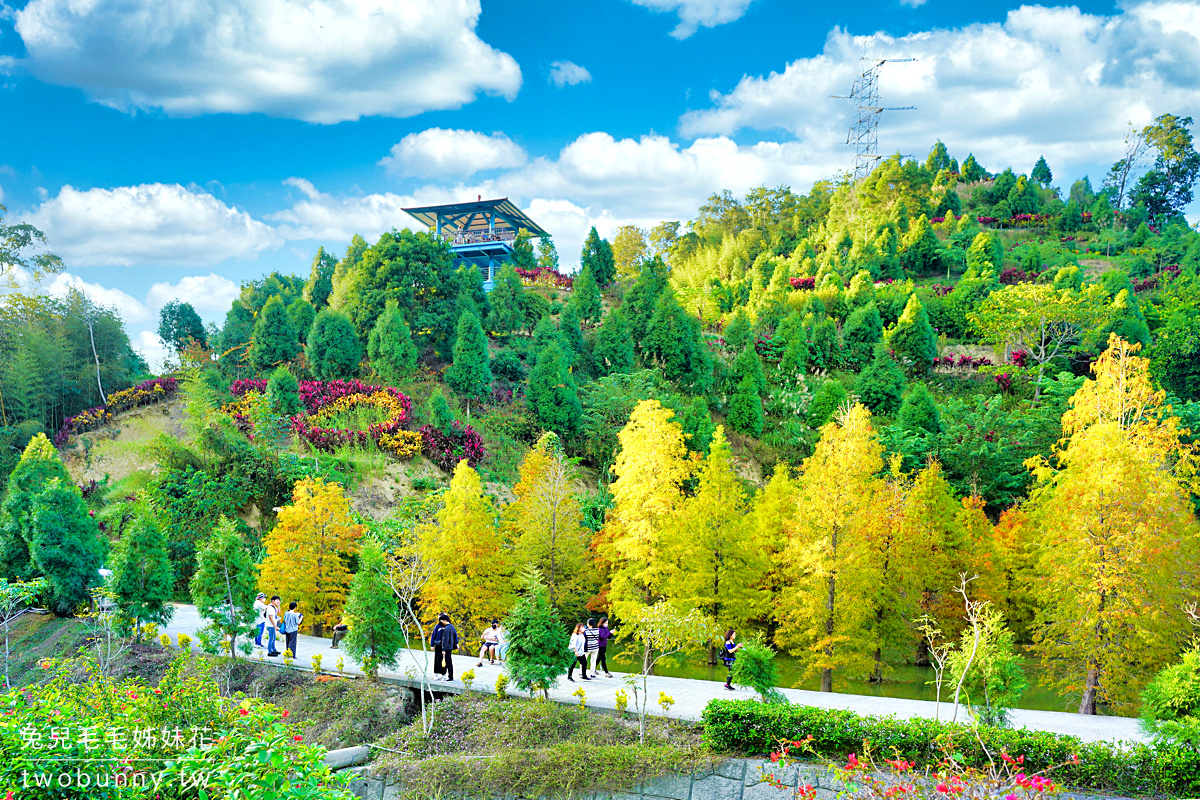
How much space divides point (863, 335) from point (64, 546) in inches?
1468

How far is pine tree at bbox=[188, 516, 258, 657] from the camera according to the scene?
594 inches

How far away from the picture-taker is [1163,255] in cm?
4862

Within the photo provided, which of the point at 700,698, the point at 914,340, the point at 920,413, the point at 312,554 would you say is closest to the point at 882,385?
the point at 920,413

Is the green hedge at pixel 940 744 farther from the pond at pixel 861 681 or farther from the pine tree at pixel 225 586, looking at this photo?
the pine tree at pixel 225 586

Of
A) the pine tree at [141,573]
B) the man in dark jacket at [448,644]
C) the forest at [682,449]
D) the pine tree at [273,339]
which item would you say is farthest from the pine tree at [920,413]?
the pine tree at [273,339]

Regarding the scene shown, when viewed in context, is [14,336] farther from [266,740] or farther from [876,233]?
[876,233]

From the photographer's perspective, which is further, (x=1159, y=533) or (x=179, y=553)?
(x=179, y=553)

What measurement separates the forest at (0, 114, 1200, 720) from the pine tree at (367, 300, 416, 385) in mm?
149

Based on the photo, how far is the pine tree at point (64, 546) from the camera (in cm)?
1741

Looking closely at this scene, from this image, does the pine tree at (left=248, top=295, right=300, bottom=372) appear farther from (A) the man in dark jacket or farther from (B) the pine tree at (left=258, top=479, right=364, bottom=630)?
(A) the man in dark jacket

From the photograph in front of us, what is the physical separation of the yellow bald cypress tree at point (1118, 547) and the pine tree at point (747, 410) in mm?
17793

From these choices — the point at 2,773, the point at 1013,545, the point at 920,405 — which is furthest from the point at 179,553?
the point at 920,405

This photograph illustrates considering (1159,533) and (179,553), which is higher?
(1159,533)

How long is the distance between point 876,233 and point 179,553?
51235 millimetres
